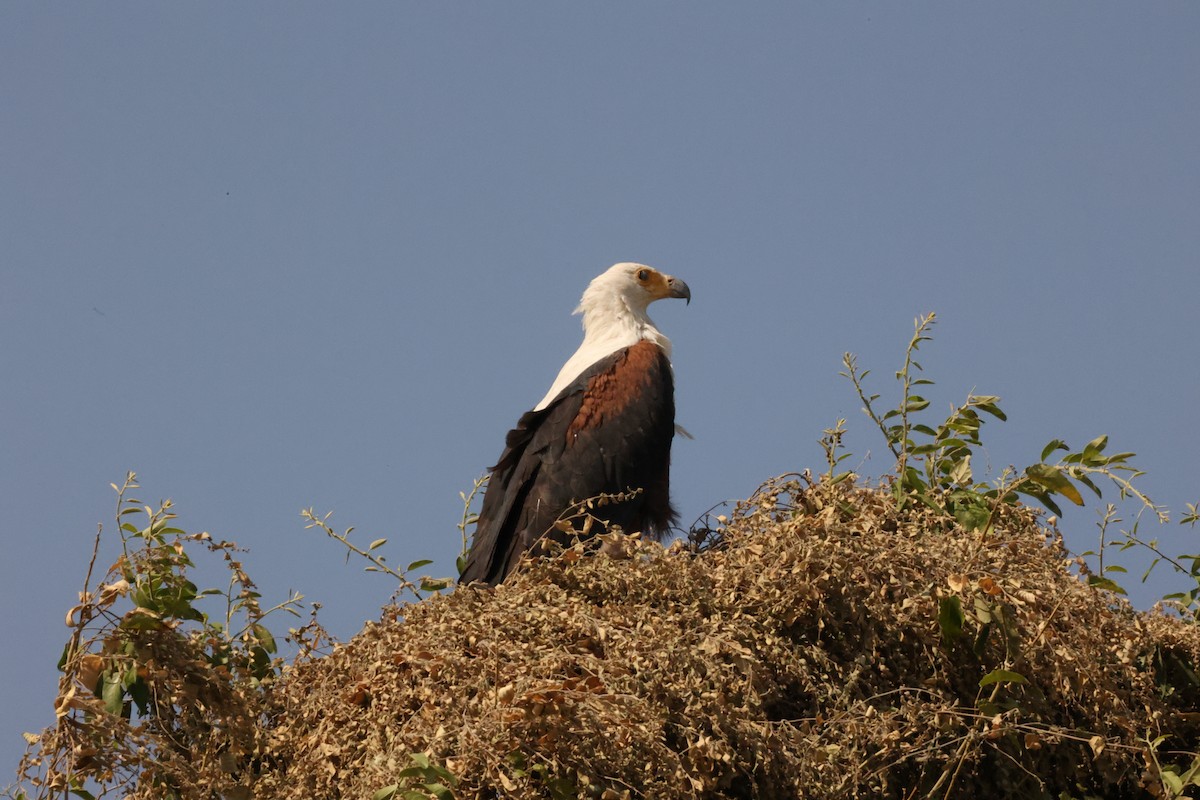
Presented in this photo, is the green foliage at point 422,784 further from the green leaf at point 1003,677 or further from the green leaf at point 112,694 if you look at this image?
the green leaf at point 1003,677

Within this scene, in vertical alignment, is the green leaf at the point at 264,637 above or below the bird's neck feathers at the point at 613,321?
below

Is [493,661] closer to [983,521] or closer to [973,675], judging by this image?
[973,675]

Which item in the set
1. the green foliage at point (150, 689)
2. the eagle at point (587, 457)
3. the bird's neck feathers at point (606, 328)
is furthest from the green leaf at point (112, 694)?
the bird's neck feathers at point (606, 328)

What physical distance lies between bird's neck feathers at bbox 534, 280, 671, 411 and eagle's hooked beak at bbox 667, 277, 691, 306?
192 mm

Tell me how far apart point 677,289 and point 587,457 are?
186cm

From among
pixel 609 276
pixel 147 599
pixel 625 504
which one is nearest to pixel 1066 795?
pixel 147 599

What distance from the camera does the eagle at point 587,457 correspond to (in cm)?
623

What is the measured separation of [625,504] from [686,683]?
9.81ft

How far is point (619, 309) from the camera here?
25.5 feet

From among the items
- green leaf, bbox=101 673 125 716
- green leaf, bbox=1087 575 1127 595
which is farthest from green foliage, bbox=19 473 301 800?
green leaf, bbox=1087 575 1127 595

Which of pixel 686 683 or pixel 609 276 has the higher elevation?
pixel 609 276

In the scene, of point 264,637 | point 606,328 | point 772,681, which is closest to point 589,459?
point 606,328

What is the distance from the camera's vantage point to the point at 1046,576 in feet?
13.4

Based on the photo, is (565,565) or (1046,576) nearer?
(1046,576)
